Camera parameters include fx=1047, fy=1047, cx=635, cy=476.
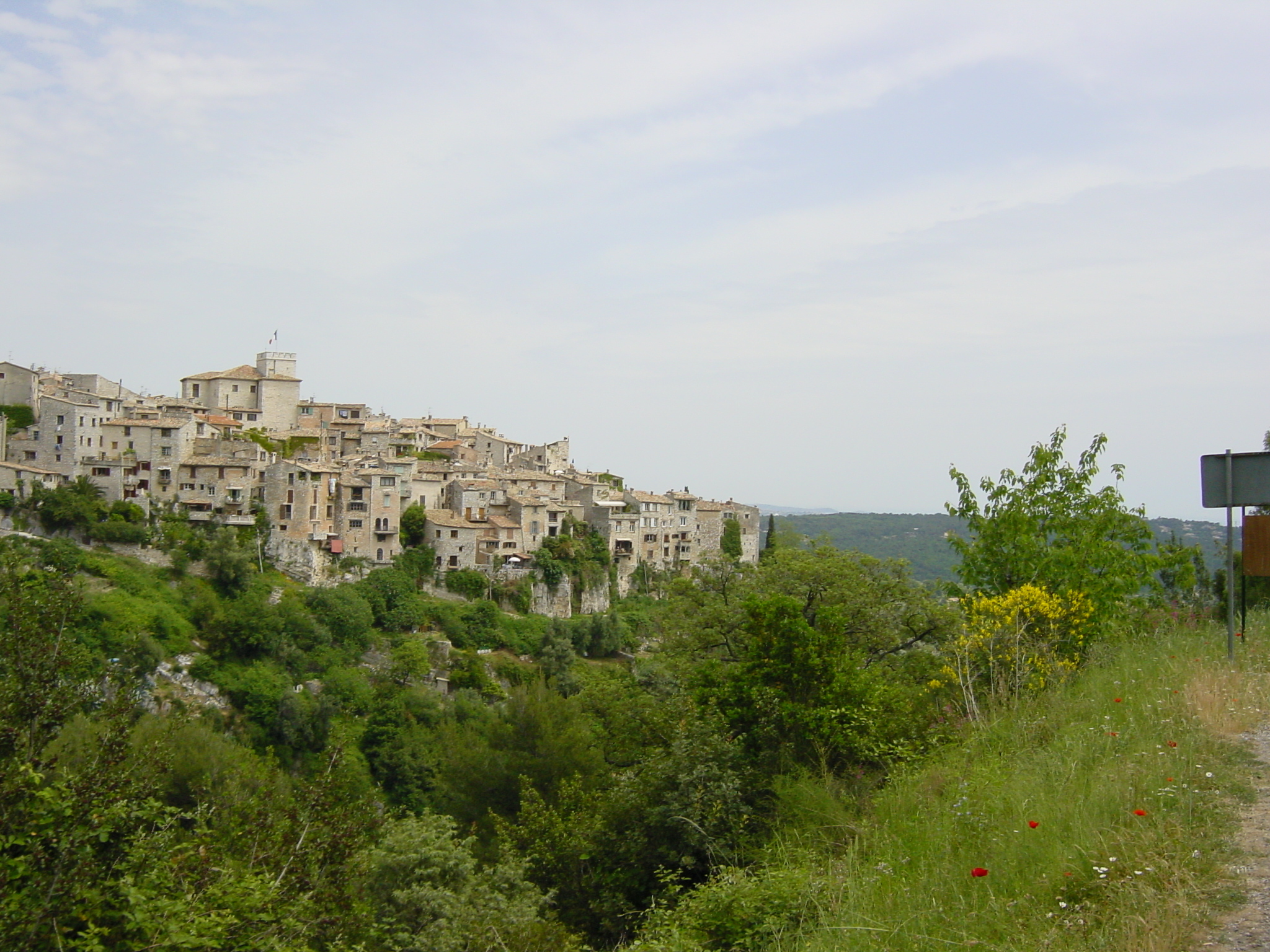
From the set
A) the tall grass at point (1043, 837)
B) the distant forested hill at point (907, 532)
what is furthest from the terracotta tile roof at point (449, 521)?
the tall grass at point (1043, 837)

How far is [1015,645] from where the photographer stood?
11.5m

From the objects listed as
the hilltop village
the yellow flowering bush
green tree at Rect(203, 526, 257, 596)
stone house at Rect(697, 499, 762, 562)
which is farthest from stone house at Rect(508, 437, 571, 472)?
the yellow flowering bush

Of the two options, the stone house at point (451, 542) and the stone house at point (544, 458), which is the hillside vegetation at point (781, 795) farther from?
the stone house at point (544, 458)

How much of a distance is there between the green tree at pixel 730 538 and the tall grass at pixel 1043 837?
59.5 metres

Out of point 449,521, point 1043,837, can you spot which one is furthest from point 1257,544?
point 449,521

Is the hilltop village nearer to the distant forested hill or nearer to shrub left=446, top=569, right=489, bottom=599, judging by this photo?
shrub left=446, top=569, right=489, bottom=599

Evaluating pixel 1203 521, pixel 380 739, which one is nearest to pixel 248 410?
pixel 380 739

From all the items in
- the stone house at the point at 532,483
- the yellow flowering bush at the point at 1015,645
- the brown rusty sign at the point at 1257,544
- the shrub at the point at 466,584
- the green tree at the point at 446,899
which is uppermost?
the stone house at the point at 532,483

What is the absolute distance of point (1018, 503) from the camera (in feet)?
54.7

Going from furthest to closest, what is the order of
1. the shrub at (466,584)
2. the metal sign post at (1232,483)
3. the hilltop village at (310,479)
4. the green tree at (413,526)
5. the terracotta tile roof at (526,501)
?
the terracotta tile roof at (526,501) → the green tree at (413,526) → the shrub at (466,584) → the hilltop village at (310,479) → the metal sign post at (1232,483)

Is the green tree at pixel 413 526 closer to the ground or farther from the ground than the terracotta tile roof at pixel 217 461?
closer to the ground

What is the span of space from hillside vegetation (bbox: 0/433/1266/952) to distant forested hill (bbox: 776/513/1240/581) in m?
53.3

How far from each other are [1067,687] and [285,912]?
766 centimetres

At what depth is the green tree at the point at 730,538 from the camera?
A: 229 ft
